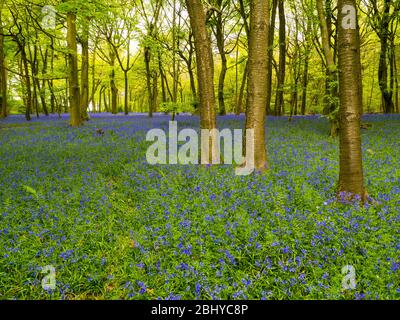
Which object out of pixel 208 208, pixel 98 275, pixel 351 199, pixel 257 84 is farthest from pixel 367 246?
pixel 257 84

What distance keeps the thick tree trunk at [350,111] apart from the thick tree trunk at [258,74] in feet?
6.95

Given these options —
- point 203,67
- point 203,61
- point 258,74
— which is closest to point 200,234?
point 258,74

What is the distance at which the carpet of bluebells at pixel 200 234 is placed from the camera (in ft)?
12.6

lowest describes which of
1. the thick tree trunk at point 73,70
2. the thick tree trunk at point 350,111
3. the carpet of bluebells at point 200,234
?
the carpet of bluebells at point 200,234

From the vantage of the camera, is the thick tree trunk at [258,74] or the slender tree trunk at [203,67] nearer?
the thick tree trunk at [258,74]

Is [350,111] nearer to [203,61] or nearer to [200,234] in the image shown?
[200,234]

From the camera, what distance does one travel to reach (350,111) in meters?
5.63

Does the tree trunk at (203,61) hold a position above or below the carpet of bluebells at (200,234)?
above

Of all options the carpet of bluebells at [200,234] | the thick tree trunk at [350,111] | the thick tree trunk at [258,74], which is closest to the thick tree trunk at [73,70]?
the carpet of bluebells at [200,234]

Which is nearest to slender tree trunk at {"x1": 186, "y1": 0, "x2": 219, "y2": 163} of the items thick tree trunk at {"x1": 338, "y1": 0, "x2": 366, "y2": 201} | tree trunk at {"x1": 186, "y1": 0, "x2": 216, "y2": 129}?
tree trunk at {"x1": 186, "y1": 0, "x2": 216, "y2": 129}

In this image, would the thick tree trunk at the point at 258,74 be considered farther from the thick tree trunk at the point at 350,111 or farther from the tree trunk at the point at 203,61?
the thick tree trunk at the point at 350,111

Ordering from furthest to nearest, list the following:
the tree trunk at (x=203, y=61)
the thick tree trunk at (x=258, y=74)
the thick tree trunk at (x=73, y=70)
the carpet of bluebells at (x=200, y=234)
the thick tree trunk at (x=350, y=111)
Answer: the thick tree trunk at (x=73, y=70) → the tree trunk at (x=203, y=61) → the thick tree trunk at (x=258, y=74) → the thick tree trunk at (x=350, y=111) → the carpet of bluebells at (x=200, y=234)

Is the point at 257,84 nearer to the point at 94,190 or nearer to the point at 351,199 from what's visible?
the point at 351,199

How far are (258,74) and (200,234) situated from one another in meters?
4.54
